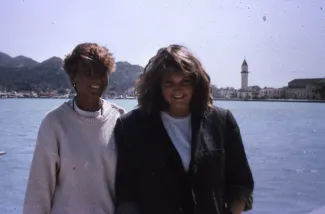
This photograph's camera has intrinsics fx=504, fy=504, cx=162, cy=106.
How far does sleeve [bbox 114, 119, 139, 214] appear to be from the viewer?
2166 mm

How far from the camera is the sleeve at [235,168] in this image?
2.29 meters

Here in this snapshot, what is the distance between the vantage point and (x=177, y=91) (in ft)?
7.20

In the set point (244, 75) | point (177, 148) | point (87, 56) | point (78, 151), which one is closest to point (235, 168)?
point (177, 148)

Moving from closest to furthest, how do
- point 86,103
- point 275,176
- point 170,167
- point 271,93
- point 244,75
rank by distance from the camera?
1. point 170,167
2. point 86,103
3. point 275,176
4. point 271,93
5. point 244,75

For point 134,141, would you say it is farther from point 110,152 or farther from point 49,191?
point 49,191

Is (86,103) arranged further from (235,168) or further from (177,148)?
(235,168)

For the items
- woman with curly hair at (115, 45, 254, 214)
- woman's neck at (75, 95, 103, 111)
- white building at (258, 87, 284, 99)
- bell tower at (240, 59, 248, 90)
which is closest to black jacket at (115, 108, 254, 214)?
woman with curly hair at (115, 45, 254, 214)

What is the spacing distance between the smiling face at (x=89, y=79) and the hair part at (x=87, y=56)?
17mm

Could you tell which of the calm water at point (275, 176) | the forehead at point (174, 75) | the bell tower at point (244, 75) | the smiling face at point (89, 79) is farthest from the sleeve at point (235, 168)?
the bell tower at point (244, 75)

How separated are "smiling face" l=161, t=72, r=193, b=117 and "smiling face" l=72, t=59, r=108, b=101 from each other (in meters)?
0.27

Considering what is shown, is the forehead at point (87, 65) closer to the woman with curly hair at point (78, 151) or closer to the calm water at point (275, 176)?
the woman with curly hair at point (78, 151)

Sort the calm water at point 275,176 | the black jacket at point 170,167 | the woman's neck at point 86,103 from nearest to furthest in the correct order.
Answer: the black jacket at point 170,167, the woman's neck at point 86,103, the calm water at point 275,176

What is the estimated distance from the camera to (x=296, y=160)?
20578 millimetres

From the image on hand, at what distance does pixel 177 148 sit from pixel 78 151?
16.8 inches
